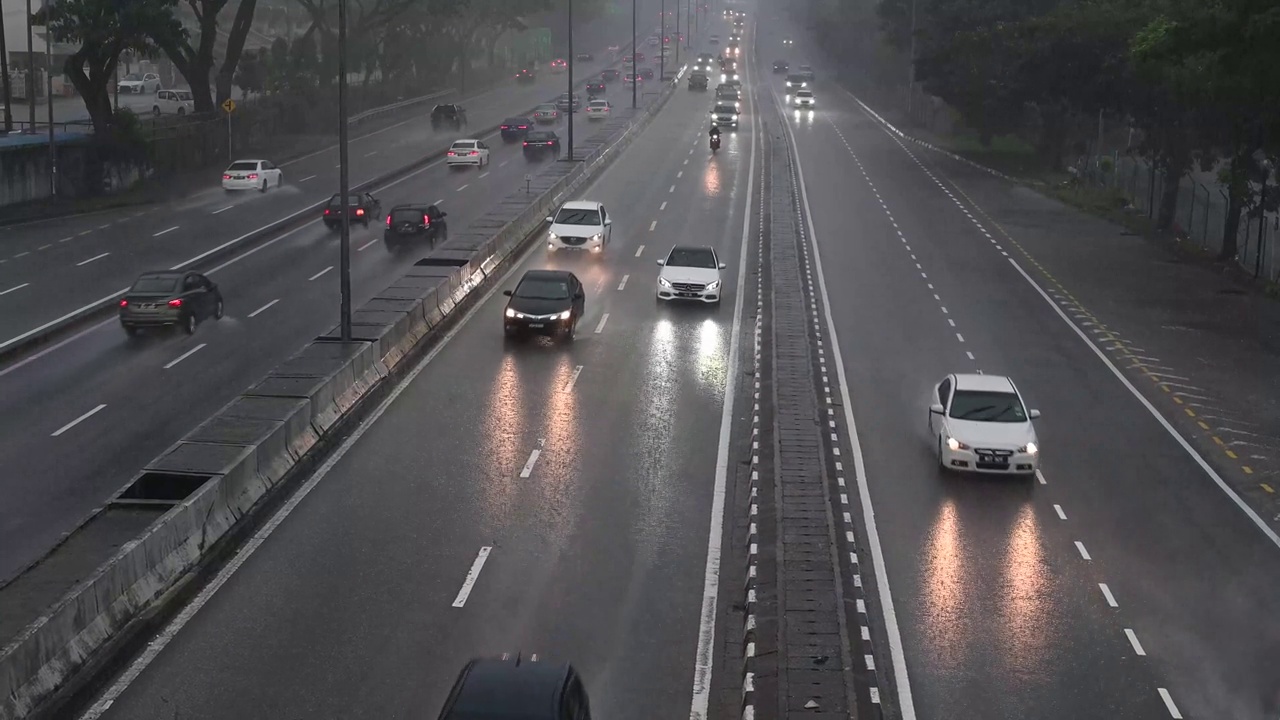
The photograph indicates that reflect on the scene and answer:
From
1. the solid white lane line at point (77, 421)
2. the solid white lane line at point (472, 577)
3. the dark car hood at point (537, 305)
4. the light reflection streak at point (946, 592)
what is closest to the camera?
the light reflection streak at point (946, 592)

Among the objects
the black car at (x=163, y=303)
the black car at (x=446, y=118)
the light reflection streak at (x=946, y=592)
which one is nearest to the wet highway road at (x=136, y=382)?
the black car at (x=163, y=303)

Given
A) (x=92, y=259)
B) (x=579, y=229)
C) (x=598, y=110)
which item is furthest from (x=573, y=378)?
(x=598, y=110)

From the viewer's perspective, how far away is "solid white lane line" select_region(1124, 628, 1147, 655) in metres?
15.9

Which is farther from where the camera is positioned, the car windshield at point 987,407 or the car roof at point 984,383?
the car roof at point 984,383

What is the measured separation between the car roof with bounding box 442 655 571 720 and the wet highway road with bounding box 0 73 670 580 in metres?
8.65

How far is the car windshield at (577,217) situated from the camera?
4442cm

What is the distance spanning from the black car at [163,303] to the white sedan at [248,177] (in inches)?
1073

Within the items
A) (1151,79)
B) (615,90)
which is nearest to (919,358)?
(1151,79)

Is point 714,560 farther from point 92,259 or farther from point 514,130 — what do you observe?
point 514,130

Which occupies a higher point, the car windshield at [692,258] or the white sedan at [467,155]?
the white sedan at [467,155]

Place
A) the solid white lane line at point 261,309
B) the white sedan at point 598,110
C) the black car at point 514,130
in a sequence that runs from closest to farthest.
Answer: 1. the solid white lane line at point 261,309
2. the black car at point 514,130
3. the white sedan at point 598,110

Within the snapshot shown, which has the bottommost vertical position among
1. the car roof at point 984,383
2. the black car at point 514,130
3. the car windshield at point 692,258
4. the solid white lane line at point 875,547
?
the solid white lane line at point 875,547

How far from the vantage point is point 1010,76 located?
227ft

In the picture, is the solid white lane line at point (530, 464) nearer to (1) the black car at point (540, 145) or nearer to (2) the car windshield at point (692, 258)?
(2) the car windshield at point (692, 258)
